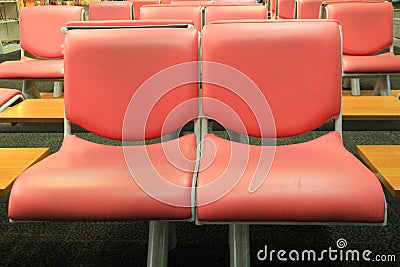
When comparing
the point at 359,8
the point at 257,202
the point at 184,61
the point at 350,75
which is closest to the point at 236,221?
the point at 257,202

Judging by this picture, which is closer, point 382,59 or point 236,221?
point 236,221

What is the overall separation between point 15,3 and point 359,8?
6444 mm

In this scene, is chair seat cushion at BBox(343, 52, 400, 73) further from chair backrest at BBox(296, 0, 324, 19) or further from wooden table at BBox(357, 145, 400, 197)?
wooden table at BBox(357, 145, 400, 197)

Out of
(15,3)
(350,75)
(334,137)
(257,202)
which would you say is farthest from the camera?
(15,3)

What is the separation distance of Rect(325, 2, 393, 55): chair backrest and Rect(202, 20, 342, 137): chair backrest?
188 cm

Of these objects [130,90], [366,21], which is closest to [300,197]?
[130,90]

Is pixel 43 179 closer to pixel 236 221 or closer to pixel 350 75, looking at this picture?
pixel 236 221

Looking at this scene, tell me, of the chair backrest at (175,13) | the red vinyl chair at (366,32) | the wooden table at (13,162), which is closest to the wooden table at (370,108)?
the red vinyl chair at (366,32)

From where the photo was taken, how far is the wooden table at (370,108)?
81.1 inches

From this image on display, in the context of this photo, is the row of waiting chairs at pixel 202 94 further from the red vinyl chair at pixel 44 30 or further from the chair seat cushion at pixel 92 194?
the red vinyl chair at pixel 44 30

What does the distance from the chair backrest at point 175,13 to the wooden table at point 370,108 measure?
1.44 m

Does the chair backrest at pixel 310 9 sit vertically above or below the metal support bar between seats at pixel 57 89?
above

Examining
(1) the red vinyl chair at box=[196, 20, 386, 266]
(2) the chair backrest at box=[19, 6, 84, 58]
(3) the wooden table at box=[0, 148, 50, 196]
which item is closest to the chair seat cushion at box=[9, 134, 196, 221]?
(3) the wooden table at box=[0, 148, 50, 196]

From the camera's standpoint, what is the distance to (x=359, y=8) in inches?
139
